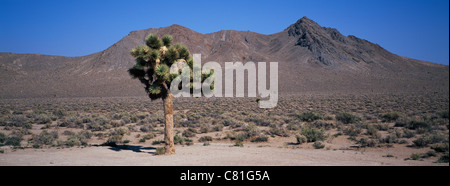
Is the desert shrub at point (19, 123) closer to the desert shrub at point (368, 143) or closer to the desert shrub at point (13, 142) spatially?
the desert shrub at point (13, 142)

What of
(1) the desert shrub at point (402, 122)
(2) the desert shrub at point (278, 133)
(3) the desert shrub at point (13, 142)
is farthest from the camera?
(1) the desert shrub at point (402, 122)

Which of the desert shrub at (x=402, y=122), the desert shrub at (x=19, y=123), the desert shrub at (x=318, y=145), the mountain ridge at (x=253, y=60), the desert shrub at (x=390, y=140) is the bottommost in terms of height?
the desert shrub at (x=318, y=145)

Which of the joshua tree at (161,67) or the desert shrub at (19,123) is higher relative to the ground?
the joshua tree at (161,67)

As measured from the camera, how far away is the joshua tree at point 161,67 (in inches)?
524

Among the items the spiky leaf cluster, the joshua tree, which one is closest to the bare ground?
the joshua tree

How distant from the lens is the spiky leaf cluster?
1328cm

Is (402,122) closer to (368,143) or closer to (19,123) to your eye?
(368,143)

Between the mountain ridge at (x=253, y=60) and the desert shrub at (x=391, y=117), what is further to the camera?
the mountain ridge at (x=253, y=60)

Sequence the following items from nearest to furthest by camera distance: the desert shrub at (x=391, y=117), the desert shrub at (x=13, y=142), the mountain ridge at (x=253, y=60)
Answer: the desert shrub at (x=13, y=142) → the desert shrub at (x=391, y=117) → the mountain ridge at (x=253, y=60)

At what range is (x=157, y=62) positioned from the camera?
13688 mm

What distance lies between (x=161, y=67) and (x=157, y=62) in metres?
0.72

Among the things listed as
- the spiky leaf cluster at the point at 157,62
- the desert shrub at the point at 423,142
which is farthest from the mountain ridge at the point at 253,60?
the spiky leaf cluster at the point at 157,62
